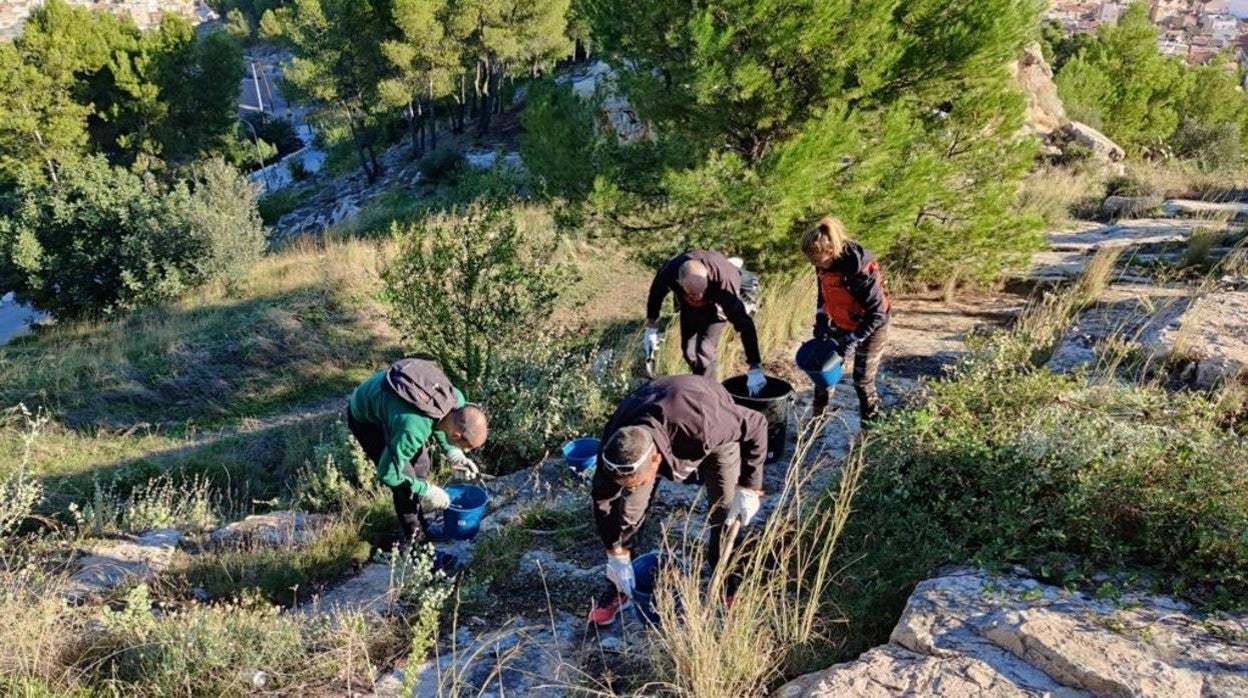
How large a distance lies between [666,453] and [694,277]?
1.62 metres

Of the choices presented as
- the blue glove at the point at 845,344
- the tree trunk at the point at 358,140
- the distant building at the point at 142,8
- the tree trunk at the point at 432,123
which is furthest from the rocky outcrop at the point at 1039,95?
the distant building at the point at 142,8

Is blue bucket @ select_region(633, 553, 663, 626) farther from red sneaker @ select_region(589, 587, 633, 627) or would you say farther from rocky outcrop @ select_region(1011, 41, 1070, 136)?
rocky outcrop @ select_region(1011, 41, 1070, 136)

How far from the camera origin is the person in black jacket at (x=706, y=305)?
4.38m

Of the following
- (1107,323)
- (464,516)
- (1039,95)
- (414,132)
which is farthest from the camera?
(414,132)

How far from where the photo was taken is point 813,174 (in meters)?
5.79

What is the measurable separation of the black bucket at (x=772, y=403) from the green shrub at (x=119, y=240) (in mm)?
9946

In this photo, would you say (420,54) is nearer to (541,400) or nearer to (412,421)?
(541,400)

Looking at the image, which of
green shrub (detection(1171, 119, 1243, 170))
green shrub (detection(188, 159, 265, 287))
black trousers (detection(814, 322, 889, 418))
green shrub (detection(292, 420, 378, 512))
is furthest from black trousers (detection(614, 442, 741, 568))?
green shrub (detection(1171, 119, 1243, 170))

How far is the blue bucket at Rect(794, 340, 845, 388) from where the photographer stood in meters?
4.38

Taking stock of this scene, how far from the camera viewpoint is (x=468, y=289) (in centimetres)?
546

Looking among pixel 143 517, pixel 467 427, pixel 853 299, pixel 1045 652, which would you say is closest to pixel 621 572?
pixel 467 427

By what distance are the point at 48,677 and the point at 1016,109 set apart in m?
8.02

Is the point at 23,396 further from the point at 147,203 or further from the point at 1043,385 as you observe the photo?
the point at 1043,385

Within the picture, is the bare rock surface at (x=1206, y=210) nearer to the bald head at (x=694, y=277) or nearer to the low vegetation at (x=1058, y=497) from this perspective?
the low vegetation at (x=1058, y=497)
